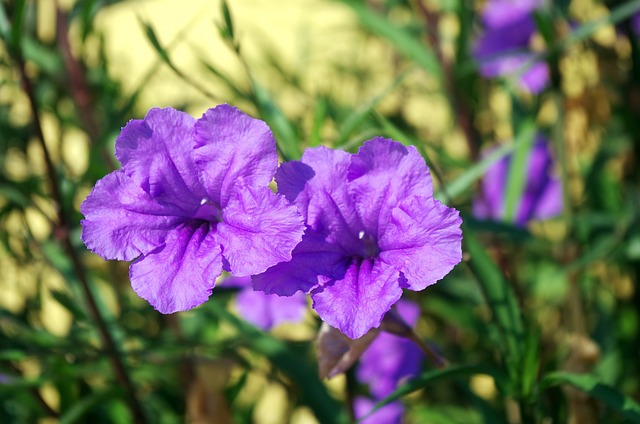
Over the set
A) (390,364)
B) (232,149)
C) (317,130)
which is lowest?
(390,364)

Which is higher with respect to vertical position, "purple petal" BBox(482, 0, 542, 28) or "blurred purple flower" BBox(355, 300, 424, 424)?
"purple petal" BBox(482, 0, 542, 28)

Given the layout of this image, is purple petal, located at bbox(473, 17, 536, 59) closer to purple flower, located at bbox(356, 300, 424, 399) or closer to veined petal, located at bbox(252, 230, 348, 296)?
purple flower, located at bbox(356, 300, 424, 399)

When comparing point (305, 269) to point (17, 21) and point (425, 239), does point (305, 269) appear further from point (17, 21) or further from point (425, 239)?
point (17, 21)

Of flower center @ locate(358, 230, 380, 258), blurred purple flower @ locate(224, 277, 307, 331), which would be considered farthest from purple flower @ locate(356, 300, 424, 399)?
flower center @ locate(358, 230, 380, 258)

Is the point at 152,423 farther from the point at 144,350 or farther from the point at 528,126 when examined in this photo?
the point at 528,126

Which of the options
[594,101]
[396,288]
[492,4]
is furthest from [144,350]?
[594,101]

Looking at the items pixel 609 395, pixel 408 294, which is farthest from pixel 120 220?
pixel 408 294
